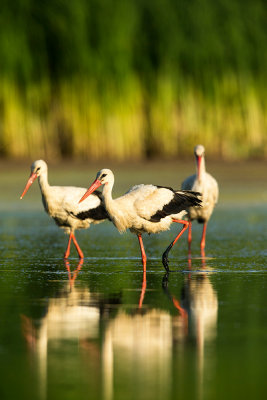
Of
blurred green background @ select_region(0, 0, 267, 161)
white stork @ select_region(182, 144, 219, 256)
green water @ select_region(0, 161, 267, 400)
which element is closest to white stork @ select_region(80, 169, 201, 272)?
green water @ select_region(0, 161, 267, 400)

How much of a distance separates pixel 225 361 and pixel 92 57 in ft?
63.6

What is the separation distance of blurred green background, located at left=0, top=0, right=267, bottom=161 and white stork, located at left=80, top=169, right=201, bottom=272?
42.1 ft

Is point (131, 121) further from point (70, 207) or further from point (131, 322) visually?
point (131, 322)

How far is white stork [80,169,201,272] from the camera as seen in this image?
11180 mm

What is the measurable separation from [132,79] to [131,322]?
18988 millimetres

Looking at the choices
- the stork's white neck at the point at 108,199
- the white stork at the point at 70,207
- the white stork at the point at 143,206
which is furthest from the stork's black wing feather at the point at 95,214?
the stork's white neck at the point at 108,199

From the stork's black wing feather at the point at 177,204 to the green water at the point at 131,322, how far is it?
52cm

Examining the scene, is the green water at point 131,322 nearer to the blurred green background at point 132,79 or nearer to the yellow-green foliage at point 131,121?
the yellow-green foliage at point 131,121

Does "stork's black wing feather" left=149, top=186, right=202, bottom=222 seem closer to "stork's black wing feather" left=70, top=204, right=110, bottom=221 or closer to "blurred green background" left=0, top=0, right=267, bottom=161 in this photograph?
"stork's black wing feather" left=70, top=204, right=110, bottom=221

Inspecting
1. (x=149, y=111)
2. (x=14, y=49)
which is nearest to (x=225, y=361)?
(x=14, y=49)

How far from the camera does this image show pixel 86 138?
82.4 feet

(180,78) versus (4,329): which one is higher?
(180,78)

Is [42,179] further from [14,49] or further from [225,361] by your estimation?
[14,49]

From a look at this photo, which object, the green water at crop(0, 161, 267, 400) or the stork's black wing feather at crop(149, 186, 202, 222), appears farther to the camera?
the stork's black wing feather at crop(149, 186, 202, 222)
